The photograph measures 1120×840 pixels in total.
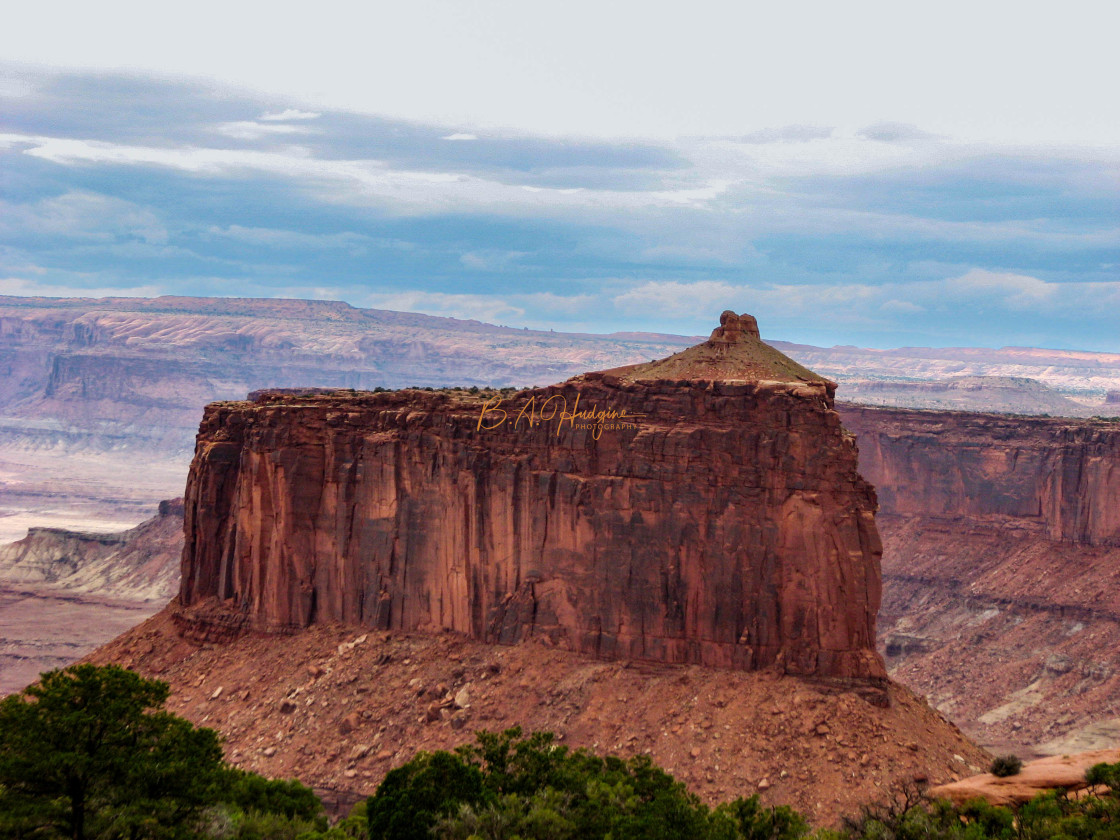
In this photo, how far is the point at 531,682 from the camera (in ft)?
203

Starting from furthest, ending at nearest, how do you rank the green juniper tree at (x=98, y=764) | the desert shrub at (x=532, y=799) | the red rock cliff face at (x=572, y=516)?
the red rock cliff face at (x=572, y=516) < the desert shrub at (x=532, y=799) < the green juniper tree at (x=98, y=764)

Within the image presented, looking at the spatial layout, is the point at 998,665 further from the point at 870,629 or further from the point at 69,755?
the point at 69,755

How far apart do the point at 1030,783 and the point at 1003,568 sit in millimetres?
78716

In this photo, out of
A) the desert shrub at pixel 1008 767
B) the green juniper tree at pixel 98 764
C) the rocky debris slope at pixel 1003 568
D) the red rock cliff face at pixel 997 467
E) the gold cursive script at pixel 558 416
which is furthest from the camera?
the red rock cliff face at pixel 997 467

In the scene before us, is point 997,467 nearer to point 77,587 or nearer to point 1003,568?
→ point 1003,568

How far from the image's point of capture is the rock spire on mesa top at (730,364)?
6334cm

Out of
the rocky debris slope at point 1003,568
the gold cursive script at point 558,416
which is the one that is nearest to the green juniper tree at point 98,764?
the gold cursive script at point 558,416

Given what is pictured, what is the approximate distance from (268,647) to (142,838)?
105 ft

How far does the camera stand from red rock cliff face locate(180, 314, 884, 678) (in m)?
58.2

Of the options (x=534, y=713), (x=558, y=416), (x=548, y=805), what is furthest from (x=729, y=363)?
(x=548, y=805)

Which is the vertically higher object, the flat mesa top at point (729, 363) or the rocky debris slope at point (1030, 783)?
the flat mesa top at point (729, 363)

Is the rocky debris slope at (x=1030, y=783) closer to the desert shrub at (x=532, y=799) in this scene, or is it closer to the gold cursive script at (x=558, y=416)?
the desert shrub at (x=532, y=799)

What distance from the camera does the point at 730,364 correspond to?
64.4 m

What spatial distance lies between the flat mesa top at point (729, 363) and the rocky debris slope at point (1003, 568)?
37076 millimetres
